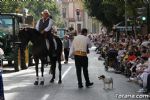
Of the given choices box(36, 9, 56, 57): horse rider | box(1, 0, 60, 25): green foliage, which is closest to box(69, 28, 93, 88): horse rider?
box(36, 9, 56, 57): horse rider

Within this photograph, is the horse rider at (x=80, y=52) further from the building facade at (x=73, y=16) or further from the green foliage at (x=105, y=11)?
the building facade at (x=73, y=16)

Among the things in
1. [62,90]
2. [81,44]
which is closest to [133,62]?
[81,44]

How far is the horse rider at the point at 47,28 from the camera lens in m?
19.8

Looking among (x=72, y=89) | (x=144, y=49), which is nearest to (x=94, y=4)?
(x=144, y=49)

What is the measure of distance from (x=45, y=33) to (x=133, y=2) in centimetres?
2219

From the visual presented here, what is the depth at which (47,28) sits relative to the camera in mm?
19656

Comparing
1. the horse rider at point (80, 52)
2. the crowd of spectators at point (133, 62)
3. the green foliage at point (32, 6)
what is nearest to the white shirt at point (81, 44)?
the horse rider at point (80, 52)

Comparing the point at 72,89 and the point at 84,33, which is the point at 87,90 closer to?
the point at 72,89

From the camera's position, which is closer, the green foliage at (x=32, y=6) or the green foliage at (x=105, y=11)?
the green foliage at (x=32, y=6)

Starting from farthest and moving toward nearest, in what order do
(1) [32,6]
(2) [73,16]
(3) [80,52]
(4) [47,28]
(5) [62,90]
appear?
(2) [73,16], (1) [32,6], (4) [47,28], (3) [80,52], (5) [62,90]

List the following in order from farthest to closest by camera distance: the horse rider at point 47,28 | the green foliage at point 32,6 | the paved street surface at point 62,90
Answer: the green foliage at point 32,6 < the horse rider at point 47,28 < the paved street surface at point 62,90

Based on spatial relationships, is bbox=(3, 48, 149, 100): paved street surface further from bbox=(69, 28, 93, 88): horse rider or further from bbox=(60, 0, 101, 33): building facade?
bbox=(60, 0, 101, 33): building facade

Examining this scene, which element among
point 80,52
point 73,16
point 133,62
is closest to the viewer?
point 80,52

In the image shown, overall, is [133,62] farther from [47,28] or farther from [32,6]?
[32,6]
